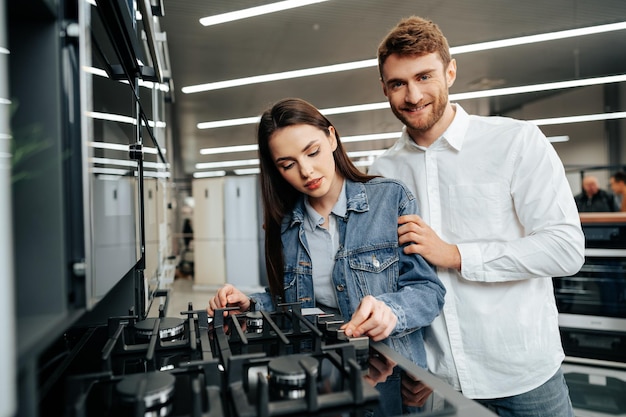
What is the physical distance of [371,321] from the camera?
2.76ft

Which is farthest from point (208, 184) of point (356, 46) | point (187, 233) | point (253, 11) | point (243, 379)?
point (243, 379)

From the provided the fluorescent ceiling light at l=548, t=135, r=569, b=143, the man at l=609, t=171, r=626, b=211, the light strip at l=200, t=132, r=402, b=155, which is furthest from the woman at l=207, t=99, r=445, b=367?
the light strip at l=200, t=132, r=402, b=155

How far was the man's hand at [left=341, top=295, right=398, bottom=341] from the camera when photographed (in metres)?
0.84

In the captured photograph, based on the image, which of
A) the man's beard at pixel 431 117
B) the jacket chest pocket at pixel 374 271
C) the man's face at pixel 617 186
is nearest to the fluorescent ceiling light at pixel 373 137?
the man's face at pixel 617 186

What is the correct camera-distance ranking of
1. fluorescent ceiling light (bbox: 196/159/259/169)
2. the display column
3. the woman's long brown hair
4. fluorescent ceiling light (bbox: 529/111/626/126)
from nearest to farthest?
the woman's long brown hair
fluorescent ceiling light (bbox: 529/111/626/126)
the display column
fluorescent ceiling light (bbox: 196/159/259/169)

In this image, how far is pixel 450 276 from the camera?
127 centimetres

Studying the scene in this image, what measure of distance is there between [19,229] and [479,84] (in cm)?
513

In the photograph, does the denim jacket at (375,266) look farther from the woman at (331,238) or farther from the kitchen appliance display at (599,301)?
the kitchen appliance display at (599,301)

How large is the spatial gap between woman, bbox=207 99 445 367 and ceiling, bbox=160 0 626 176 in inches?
102

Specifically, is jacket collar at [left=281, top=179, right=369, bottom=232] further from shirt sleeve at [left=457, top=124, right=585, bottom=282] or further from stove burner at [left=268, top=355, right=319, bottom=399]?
stove burner at [left=268, top=355, right=319, bottom=399]

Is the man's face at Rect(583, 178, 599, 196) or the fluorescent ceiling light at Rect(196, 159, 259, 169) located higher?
the fluorescent ceiling light at Rect(196, 159, 259, 169)

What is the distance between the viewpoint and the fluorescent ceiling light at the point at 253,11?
3373mm

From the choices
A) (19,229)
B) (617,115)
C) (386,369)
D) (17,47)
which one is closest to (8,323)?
(19,229)

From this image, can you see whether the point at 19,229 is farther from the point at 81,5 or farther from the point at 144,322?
the point at 144,322
